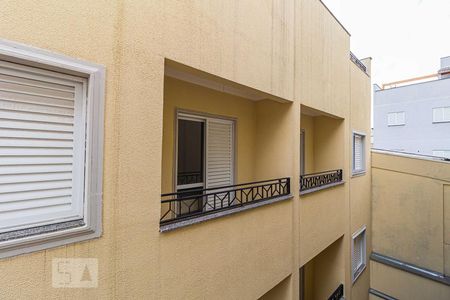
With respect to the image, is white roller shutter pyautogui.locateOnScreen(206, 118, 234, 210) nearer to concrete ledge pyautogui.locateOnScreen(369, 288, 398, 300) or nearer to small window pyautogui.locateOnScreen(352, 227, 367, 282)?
small window pyautogui.locateOnScreen(352, 227, 367, 282)

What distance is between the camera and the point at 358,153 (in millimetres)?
9133

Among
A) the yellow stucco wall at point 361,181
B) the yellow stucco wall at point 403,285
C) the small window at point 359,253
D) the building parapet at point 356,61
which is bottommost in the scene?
the yellow stucco wall at point 403,285

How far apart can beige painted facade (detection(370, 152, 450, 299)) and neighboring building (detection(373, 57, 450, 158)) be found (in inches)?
437

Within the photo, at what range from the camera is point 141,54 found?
257 centimetres

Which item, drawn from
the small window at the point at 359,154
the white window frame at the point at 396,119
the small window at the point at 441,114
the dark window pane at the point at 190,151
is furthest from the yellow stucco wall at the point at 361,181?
the white window frame at the point at 396,119

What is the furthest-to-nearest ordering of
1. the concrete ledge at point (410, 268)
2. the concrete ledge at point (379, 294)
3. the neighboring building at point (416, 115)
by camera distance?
the neighboring building at point (416, 115) → the concrete ledge at point (379, 294) → the concrete ledge at point (410, 268)

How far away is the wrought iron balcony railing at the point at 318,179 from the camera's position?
216 inches

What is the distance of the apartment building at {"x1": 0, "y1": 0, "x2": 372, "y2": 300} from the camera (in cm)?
197

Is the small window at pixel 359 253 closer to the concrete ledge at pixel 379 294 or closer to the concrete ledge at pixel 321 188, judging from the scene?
the concrete ledge at pixel 379 294

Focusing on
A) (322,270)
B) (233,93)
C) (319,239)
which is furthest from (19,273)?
(322,270)

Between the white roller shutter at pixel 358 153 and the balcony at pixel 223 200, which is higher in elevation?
the white roller shutter at pixel 358 153

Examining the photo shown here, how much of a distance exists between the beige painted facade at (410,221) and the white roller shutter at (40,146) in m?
10.8

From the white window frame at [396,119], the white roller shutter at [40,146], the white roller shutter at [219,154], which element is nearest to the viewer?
the white roller shutter at [40,146]

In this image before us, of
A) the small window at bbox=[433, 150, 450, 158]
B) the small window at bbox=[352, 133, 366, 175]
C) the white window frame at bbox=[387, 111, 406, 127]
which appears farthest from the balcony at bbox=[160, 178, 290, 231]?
the white window frame at bbox=[387, 111, 406, 127]
